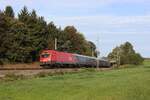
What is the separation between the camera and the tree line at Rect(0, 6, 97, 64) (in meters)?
87.9

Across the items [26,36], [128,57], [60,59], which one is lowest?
[60,59]

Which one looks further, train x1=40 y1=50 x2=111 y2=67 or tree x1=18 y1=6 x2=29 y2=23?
tree x1=18 y1=6 x2=29 y2=23

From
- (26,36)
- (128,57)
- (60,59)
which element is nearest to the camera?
(60,59)

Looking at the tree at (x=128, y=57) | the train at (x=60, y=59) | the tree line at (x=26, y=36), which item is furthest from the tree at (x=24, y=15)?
the tree at (x=128, y=57)

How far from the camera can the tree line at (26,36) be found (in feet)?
289

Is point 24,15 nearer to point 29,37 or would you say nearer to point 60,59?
point 29,37

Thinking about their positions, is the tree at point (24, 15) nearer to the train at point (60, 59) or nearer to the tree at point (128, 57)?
the train at point (60, 59)

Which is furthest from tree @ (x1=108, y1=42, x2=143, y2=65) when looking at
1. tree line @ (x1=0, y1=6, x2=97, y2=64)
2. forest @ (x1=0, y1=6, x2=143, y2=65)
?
tree line @ (x1=0, y1=6, x2=97, y2=64)

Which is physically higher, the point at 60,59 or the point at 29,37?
the point at 29,37

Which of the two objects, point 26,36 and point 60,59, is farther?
point 26,36

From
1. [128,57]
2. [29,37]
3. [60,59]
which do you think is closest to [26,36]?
[29,37]

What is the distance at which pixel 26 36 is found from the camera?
95.4 metres

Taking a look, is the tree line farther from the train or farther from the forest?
the train

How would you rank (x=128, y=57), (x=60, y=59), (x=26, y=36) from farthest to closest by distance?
(x=128, y=57) < (x=26, y=36) < (x=60, y=59)
